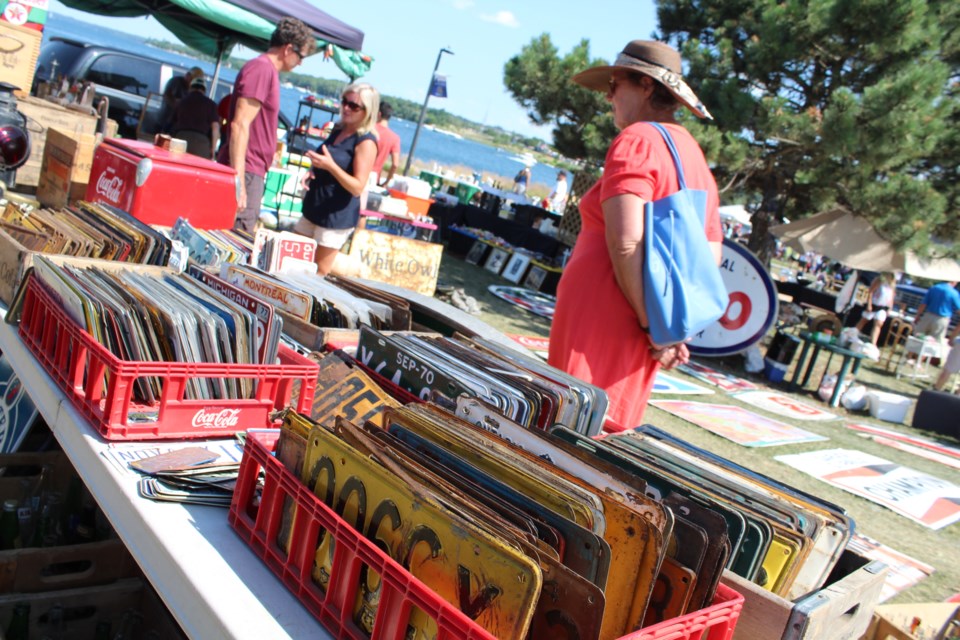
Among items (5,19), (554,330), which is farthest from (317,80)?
(554,330)

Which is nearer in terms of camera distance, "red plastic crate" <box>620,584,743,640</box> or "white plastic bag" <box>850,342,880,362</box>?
"red plastic crate" <box>620,584,743,640</box>

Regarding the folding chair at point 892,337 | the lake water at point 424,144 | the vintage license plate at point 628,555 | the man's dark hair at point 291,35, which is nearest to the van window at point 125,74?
the man's dark hair at point 291,35

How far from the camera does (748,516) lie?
1.54m

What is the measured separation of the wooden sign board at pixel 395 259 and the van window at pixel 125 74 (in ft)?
23.6

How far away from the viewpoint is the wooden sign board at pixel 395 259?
6.26 m

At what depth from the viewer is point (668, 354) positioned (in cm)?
285

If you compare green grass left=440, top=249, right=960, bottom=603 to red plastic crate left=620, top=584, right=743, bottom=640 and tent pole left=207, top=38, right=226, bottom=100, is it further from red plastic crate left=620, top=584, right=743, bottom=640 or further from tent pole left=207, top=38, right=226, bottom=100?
tent pole left=207, top=38, right=226, bottom=100

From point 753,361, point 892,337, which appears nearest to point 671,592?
point 753,361

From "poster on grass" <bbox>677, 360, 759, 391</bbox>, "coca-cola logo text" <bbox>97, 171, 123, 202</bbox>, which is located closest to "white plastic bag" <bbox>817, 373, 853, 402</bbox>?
"poster on grass" <bbox>677, 360, 759, 391</bbox>

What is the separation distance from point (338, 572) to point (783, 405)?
28.4 feet

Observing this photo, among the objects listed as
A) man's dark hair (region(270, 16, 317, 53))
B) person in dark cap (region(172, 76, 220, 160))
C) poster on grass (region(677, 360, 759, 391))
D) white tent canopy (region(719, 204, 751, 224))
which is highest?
white tent canopy (region(719, 204, 751, 224))

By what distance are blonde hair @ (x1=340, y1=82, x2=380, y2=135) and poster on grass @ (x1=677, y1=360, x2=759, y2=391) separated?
6.06 meters

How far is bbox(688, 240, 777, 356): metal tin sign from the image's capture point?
8211 millimetres

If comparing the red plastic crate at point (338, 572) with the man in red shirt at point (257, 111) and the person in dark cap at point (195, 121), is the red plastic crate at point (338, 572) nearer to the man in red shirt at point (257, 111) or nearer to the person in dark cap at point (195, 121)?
the man in red shirt at point (257, 111)
